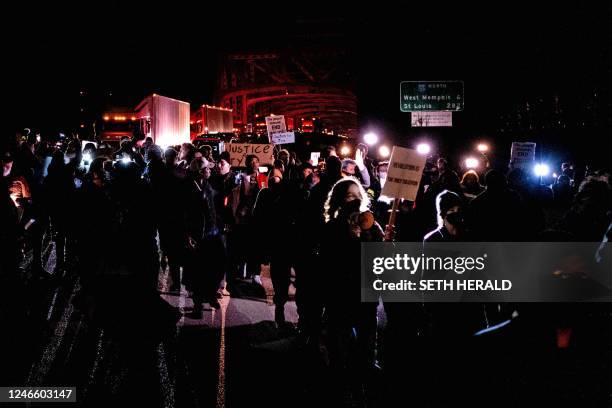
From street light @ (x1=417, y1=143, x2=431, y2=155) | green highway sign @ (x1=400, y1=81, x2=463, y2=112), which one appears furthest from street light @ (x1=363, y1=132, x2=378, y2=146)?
street light @ (x1=417, y1=143, x2=431, y2=155)

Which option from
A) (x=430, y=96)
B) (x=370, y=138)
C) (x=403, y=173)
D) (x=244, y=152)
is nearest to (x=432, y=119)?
(x=430, y=96)

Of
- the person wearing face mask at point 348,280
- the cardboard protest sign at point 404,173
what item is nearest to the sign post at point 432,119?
the cardboard protest sign at point 404,173

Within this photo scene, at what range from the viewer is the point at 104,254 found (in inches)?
195

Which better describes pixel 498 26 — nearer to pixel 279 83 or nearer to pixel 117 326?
pixel 279 83

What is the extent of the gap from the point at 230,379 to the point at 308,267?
1543 mm

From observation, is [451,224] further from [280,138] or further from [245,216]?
[280,138]

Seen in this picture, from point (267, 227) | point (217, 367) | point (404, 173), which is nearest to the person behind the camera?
point (217, 367)

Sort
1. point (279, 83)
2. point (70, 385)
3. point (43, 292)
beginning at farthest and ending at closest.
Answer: point (279, 83)
point (43, 292)
point (70, 385)

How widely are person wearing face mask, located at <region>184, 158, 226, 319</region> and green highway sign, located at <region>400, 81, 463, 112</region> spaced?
1332cm

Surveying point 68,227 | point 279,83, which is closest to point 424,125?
point 279,83

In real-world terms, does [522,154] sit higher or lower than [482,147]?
lower

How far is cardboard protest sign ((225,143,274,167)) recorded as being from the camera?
12672 millimetres

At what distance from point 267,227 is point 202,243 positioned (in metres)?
1.21

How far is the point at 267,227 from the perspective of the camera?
7.34m
